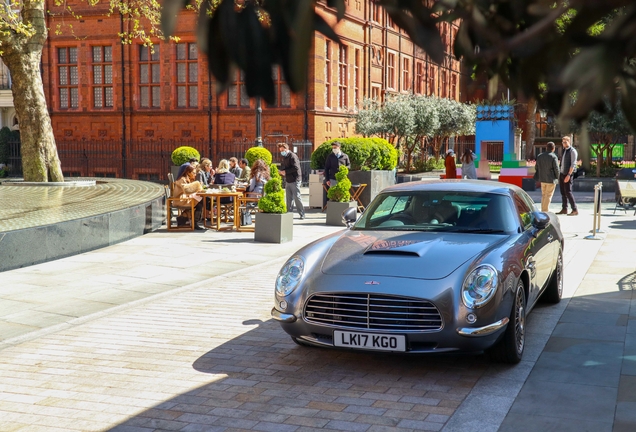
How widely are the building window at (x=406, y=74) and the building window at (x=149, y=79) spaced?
581 inches

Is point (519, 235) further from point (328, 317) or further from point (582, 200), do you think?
point (582, 200)

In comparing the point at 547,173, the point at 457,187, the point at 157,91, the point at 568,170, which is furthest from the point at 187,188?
the point at 157,91

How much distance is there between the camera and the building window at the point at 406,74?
4409 cm

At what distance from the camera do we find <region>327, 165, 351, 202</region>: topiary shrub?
16828mm

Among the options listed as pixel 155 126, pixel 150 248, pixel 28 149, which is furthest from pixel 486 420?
pixel 155 126

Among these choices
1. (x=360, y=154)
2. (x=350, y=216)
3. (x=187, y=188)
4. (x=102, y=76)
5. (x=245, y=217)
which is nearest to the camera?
(x=350, y=216)

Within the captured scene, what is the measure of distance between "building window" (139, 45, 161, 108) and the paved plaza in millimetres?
25594

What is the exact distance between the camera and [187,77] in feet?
113

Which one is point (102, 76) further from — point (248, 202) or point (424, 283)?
point (424, 283)

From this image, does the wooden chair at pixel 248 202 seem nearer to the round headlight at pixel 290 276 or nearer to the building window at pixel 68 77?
the round headlight at pixel 290 276

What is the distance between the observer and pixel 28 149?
20.1 metres

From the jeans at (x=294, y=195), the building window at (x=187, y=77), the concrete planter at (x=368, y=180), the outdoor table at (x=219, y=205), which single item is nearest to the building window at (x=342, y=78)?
the building window at (x=187, y=77)

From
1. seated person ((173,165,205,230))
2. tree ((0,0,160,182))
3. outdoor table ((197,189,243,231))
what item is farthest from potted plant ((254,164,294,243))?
tree ((0,0,160,182))

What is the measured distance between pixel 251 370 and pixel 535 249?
2920 millimetres
